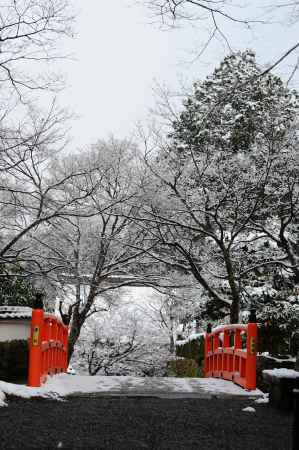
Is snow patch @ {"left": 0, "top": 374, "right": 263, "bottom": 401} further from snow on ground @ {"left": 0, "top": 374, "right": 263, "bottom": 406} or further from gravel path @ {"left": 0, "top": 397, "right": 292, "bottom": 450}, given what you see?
gravel path @ {"left": 0, "top": 397, "right": 292, "bottom": 450}

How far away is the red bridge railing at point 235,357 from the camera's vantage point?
7.43 metres

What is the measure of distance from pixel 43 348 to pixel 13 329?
3.15 m

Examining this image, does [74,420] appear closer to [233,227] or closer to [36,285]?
[233,227]

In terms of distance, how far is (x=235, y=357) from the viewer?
8492 millimetres

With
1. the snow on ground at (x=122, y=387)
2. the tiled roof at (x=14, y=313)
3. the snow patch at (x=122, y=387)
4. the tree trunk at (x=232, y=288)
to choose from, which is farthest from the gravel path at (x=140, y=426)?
the tree trunk at (x=232, y=288)

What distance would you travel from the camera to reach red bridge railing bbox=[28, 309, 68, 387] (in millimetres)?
6504

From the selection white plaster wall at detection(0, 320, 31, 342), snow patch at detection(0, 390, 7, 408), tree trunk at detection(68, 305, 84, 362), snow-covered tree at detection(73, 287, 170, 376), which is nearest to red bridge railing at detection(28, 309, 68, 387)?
white plaster wall at detection(0, 320, 31, 342)

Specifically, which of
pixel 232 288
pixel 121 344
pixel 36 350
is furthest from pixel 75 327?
pixel 36 350

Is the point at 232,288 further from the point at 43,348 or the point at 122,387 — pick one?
the point at 43,348

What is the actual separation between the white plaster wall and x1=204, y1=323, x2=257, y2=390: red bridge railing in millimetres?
3584

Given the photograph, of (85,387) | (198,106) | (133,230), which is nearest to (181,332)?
(133,230)

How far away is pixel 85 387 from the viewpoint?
744 cm

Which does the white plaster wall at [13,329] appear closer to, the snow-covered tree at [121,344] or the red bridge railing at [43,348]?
the red bridge railing at [43,348]

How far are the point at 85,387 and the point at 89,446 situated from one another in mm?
3929
